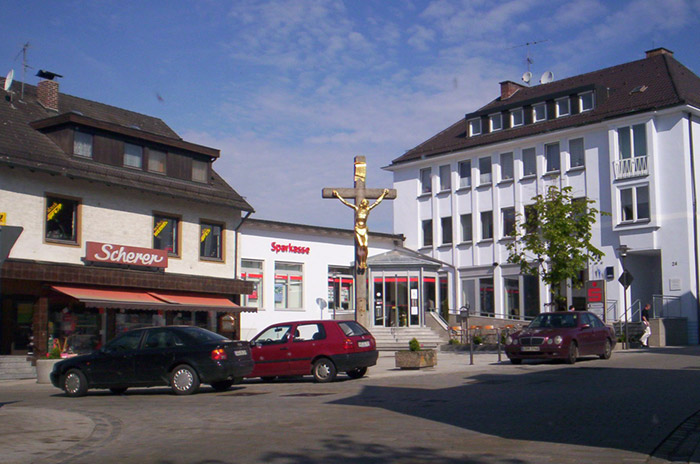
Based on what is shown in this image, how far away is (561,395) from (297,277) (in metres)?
27.0

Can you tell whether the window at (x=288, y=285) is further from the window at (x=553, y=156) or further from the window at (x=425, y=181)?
the window at (x=553, y=156)

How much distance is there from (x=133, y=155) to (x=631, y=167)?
24.1m

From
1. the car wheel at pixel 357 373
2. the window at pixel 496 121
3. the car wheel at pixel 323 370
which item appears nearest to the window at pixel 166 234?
the car wheel at pixel 357 373

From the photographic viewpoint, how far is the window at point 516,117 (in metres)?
46.4

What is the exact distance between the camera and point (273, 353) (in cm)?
1998

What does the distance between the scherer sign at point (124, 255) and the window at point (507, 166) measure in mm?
22344

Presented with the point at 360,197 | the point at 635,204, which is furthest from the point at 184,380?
the point at 635,204

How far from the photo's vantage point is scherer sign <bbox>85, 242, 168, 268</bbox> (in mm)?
28656

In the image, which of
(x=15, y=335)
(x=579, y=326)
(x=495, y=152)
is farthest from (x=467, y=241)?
(x=15, y=335)

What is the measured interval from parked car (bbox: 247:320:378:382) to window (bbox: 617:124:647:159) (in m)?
24.6

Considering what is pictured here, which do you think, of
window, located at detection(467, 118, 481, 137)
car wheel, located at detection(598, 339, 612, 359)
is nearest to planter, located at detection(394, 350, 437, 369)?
car wheel, located at detection(598, 339, 612, 359)

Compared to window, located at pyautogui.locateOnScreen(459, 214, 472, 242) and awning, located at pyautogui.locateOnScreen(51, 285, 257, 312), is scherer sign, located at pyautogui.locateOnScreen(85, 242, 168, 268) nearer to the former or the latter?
awning, located at pyautogui.locateOnScreen(51, 285, 257, 312)

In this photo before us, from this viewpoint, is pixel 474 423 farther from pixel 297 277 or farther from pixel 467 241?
pixel 467 241

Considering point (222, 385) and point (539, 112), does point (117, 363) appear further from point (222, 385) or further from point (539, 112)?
point (539, 112)
